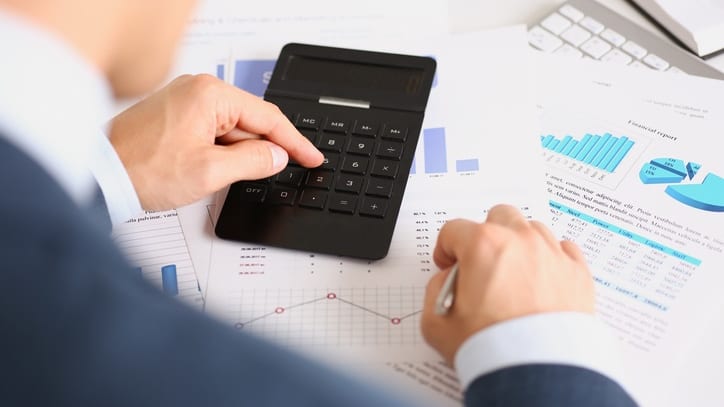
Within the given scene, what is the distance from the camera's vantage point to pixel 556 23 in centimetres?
91

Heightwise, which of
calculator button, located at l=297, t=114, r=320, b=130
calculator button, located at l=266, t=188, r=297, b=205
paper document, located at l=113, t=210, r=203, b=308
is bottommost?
paper document, located at l=113, t=210, r=203, b=308

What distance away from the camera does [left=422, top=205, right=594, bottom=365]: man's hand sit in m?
0.58

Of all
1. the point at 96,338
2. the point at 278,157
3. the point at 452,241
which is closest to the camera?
the point at 96,338

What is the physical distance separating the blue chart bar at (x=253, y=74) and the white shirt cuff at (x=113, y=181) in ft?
0.67

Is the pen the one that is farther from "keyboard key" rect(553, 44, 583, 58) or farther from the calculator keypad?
"keyboard key" rect(553, 44, 583, 58)

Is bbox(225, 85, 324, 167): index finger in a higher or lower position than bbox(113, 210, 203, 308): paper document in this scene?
higher

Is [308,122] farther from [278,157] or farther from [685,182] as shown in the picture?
[685,182]

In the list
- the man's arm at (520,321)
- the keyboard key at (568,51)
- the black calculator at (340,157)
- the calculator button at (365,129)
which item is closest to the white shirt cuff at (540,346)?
the man's arm at (520,321)

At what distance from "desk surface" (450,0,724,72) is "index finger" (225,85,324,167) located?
28cm

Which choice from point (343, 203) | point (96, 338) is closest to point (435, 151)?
point (343, 203)

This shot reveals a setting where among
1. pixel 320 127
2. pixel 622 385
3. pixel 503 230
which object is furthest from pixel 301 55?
pixel 622 385

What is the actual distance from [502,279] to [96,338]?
313 millimetres

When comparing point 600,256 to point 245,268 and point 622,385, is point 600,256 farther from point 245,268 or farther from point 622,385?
point 245,268

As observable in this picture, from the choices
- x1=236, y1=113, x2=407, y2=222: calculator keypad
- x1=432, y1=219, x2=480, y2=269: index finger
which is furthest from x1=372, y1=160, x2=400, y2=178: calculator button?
x1=432, y1=219, x2=480, y2=269: index finger
